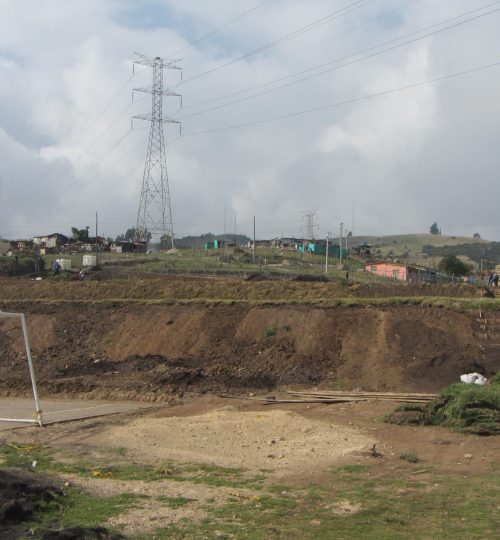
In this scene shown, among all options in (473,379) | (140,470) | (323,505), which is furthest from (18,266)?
(323,505)

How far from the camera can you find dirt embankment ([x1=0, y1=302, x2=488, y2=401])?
82.4 feet

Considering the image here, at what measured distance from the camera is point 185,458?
14609mm

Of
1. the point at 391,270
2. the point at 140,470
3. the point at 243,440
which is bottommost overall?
the point at 243,440

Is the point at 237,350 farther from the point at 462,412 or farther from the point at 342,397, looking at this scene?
the point at 462,412

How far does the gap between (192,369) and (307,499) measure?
53.8 feet

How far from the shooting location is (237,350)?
94.8 ft

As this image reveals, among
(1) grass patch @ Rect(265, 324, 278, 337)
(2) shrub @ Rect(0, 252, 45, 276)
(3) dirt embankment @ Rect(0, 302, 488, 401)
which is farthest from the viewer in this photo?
(2) shrub @ Rect(0, 252, 45, 276)

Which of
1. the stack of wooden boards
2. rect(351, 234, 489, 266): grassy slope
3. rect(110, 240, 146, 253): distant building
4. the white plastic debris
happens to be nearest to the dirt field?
the stack of wooden boards

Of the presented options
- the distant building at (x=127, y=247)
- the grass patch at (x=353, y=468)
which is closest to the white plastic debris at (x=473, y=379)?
the grass patch at (x=353, y=468)

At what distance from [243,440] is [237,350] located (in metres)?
12.8

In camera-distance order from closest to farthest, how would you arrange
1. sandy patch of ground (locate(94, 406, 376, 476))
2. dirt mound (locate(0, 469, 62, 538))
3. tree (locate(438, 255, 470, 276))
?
dirt mound (locate(0, 469, 62, 538)) → sandy patch of ground (locate(94, 406, 376, 476)) → tree (locate(438, 255, 470, 276))

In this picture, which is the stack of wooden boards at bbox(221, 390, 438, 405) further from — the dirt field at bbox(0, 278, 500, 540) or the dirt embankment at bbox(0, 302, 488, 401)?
the dirt embankment at bbox(0, 302, 488, 401)

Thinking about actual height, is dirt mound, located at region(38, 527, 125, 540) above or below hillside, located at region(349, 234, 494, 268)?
below

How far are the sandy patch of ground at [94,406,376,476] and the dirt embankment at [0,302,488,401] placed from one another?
6.02 meters
